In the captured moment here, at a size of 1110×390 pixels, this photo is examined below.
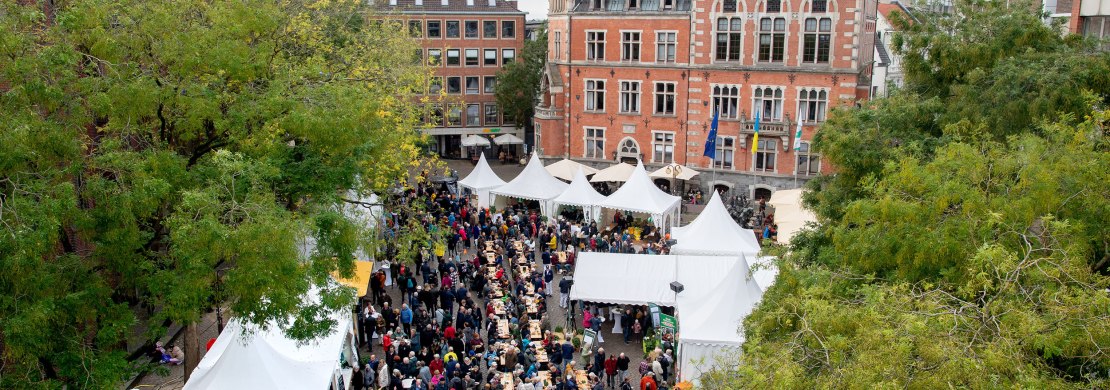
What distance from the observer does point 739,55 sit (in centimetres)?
4166

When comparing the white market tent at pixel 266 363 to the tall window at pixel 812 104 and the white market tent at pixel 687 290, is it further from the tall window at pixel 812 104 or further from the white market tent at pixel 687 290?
the tall window at pixel 812 104

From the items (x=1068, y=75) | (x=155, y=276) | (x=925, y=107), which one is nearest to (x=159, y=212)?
(x=155, y=276)

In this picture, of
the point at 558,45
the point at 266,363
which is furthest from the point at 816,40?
the point at 266,363

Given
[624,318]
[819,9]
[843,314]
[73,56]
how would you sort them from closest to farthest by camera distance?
[843,314] → [73,56] → [624,318] → [819,9]

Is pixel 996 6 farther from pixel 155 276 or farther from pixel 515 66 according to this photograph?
pixel 515 66

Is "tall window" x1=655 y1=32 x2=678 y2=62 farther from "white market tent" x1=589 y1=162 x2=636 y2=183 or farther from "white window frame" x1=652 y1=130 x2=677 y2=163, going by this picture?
"white market tent" x1=589 y1=162 x2=636 y2=183

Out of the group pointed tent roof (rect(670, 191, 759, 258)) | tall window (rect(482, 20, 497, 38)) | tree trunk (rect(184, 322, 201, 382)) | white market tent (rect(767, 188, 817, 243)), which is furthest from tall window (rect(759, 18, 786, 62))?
tree trunk (rect(184, 322, 201, 382))

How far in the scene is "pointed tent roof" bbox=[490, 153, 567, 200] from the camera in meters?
37.1

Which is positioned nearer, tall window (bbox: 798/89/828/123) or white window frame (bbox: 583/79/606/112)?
tall window (bbox: 798/89/828/123)

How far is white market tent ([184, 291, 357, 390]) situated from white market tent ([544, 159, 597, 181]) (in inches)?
901

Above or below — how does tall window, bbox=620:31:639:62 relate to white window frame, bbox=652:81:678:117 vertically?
above

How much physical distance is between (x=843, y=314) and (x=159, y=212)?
11.2m

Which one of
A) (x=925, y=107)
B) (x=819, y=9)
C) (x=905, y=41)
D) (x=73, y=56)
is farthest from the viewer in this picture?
(x=819, y=9)

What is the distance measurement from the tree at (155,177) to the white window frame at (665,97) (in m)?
26.3
